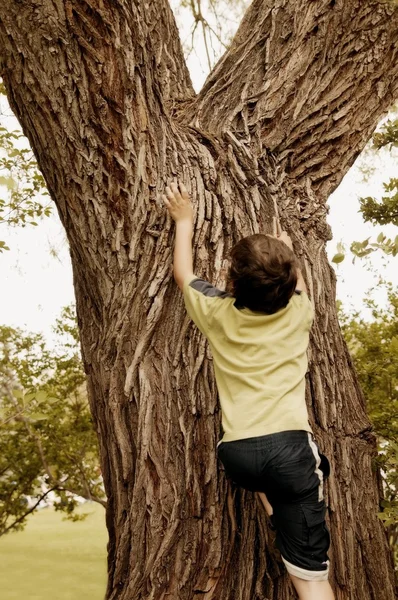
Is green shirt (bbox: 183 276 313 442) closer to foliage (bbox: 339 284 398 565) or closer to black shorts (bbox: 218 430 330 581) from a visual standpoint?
black shorts (bbox: 218 430 330 581)

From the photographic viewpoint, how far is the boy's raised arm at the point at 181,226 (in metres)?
2.44

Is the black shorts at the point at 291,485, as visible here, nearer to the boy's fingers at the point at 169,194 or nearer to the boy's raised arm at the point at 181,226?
the boy's raised arm at the point at 181,226

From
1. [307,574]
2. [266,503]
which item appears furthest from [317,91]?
[307,574]

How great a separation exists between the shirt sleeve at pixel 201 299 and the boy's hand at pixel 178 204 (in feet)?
1.01

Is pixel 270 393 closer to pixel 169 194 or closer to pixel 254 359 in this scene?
pixel 254 359

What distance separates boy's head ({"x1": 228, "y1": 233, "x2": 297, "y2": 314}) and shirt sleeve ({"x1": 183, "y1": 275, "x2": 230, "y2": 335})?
0.08 meters

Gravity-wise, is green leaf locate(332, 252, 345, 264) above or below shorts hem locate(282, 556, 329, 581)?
above

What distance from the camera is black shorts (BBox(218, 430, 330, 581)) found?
6.73 ft

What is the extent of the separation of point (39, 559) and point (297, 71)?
1071cm

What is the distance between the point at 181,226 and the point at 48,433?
20.4 feet

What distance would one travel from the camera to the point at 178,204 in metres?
2.54

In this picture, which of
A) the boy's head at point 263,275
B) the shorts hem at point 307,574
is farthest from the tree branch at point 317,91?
the shorts hem at point 307,574

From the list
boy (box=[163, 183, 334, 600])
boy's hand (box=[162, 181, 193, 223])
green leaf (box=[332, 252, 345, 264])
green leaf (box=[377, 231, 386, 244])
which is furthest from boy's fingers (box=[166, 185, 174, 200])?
green leaf (box=[377, 231, 386, 244])

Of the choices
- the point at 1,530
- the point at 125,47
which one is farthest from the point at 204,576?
the point at 1,530
